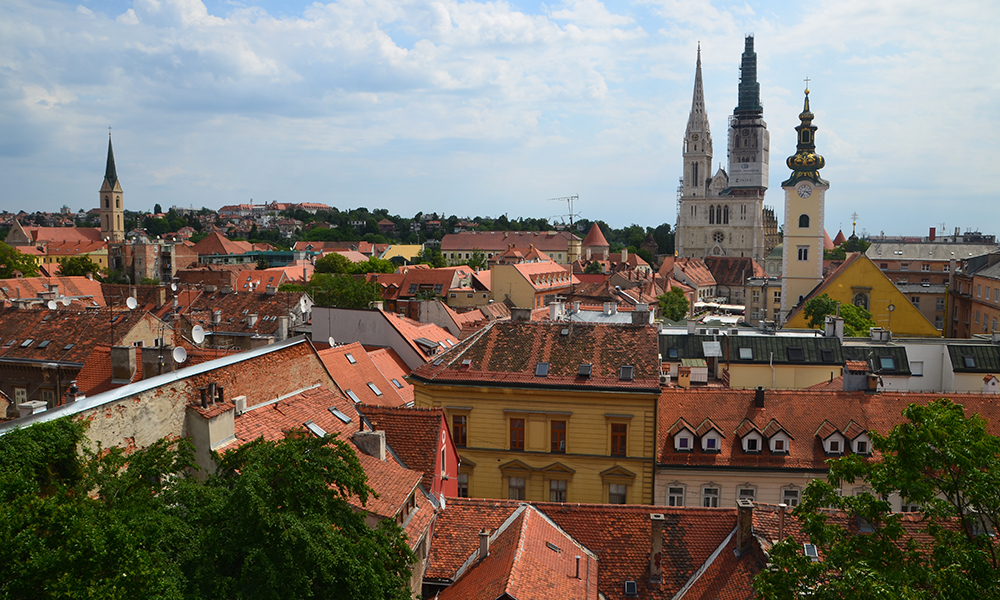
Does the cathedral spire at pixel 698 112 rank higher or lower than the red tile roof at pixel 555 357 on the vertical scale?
higher

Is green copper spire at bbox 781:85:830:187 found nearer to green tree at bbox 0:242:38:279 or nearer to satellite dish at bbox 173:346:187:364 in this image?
satellite dish at bbox 173:346:187:364

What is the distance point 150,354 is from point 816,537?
2176cm

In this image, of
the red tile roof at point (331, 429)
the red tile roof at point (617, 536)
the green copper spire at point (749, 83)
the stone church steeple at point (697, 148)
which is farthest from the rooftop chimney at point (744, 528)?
the green copper spire at point (749, 83)

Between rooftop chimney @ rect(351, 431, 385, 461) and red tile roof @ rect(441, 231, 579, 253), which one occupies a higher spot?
red tile roof @ rect(441, 231, 579, 253)

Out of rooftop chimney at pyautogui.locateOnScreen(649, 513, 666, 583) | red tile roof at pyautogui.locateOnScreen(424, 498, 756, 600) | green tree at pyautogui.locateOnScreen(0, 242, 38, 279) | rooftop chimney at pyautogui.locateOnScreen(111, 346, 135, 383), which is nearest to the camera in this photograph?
red tile roof at pyautogui.locateOnScreen(424, 498, 756, 600)

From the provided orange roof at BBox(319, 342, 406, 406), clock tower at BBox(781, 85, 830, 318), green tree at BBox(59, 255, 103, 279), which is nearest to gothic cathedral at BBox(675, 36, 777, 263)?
clock tower at BBox(781, 85, 830, 318)

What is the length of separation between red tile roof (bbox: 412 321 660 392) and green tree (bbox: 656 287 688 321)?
62.5 m

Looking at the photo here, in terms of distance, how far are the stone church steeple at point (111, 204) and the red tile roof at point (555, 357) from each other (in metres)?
165

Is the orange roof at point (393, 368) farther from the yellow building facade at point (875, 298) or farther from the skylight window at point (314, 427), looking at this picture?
the yellow building facade at point (875, 298)

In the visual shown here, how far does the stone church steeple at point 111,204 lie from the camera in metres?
173

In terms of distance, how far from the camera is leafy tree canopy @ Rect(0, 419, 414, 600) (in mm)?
10414

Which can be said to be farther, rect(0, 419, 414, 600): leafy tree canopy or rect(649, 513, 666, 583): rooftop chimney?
rect(649, 513, 666, 583): rooftop chimney

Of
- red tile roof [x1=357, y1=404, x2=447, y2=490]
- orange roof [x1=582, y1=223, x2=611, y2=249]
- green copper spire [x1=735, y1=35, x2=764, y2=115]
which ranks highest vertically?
green copper spire [x1=735, y1=35, x2=764, y2=115]

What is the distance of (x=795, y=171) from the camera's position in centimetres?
7969
